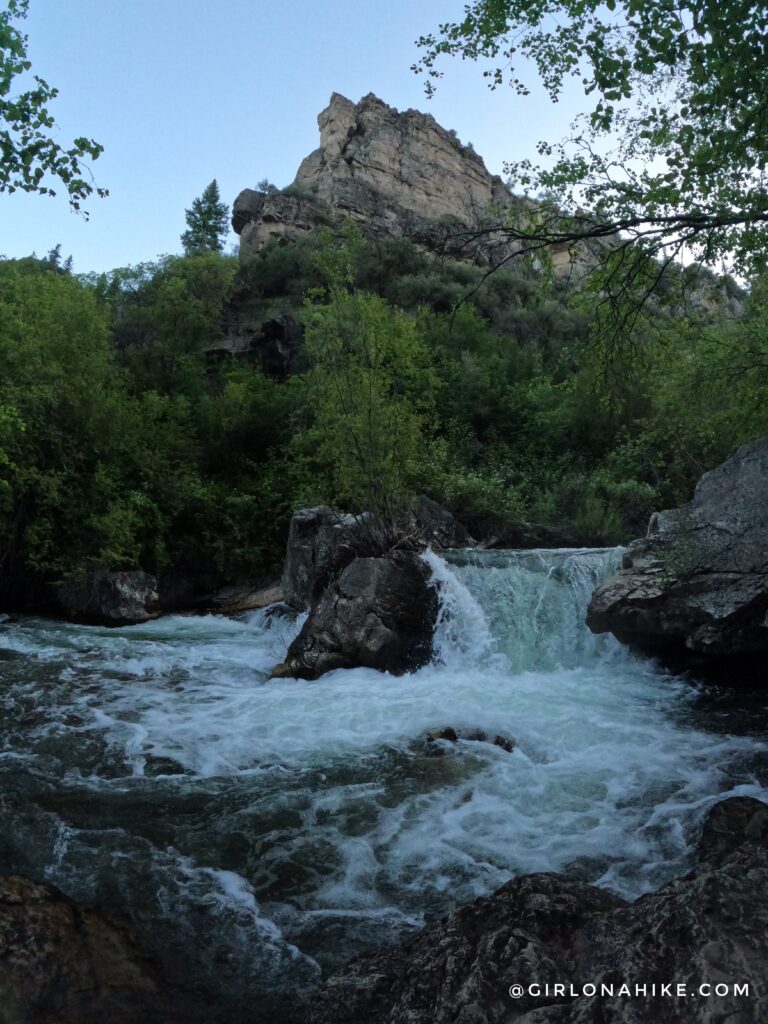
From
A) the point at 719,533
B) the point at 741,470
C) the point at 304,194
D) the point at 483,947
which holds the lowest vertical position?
the point at 483,947

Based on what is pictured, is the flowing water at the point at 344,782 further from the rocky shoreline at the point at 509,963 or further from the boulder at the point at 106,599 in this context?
the boulder at the point at 106,599

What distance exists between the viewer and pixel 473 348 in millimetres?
28938

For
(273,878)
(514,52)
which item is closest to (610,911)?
(273,878)

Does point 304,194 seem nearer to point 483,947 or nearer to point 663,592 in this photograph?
point 663,592

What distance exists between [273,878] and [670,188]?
20.0ft

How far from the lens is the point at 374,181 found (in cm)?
5303

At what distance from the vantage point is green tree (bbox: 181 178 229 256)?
5881 cm

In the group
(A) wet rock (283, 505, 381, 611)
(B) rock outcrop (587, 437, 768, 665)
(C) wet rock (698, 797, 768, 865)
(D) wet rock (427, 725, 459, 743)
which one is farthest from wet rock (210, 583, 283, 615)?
(C) wet rock (698, 797, 768, 865)

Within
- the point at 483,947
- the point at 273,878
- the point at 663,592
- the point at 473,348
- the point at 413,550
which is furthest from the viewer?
the point at 473,348

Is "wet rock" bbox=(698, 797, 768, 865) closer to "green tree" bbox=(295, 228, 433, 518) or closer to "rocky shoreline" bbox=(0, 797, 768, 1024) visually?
"rocky shoreline" bbox=(0, 797, 768, 1024)

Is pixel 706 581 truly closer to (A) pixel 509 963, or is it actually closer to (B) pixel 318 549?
(B) pixel 318 549

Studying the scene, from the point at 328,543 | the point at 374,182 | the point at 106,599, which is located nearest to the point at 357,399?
the point at 328,543

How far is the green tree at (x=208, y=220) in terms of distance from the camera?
2315 inches

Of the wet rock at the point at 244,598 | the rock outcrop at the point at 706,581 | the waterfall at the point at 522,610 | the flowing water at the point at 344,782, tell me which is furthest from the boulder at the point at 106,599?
the rock outcrop at the point at 706,581
